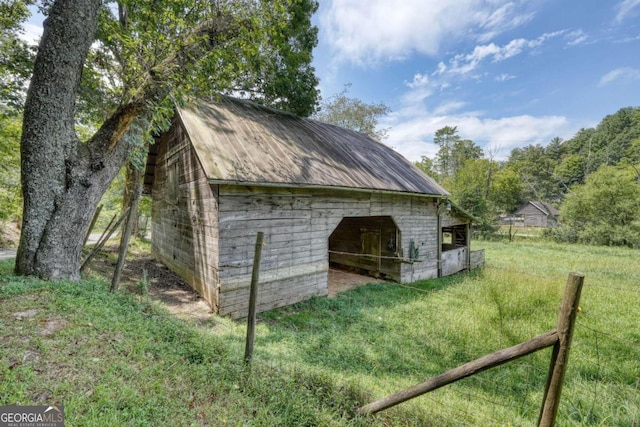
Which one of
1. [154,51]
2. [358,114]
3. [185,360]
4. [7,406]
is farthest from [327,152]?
[358,114]

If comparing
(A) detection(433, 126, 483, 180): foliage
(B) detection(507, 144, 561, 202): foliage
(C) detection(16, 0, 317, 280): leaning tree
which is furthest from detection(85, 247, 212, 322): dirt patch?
(B) detection(507, 144, 561, 202): foliage

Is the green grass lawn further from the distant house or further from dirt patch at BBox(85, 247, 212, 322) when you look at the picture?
the distant house

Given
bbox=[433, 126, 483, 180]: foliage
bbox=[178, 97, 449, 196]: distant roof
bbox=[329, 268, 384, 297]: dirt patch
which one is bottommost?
bbox=[329, 268, 384, 297]: dirt patch

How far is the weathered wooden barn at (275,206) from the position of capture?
584 cm

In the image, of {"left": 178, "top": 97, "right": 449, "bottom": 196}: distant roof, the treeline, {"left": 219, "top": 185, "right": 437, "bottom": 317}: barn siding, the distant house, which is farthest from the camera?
the distant house

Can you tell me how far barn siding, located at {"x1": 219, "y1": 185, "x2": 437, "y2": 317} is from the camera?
5.75 m

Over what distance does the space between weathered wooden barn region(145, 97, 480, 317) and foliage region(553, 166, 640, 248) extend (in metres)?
19.6

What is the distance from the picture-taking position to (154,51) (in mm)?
6309

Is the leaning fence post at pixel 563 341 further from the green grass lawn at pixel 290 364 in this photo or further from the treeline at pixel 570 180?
the treeline at pixel 570 180

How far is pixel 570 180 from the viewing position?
50375 millimetres

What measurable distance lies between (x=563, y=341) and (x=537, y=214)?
49.6 metres

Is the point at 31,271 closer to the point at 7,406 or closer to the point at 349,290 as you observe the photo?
the point at 7,406

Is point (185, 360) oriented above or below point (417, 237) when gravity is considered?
below

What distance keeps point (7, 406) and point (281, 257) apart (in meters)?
4.76
